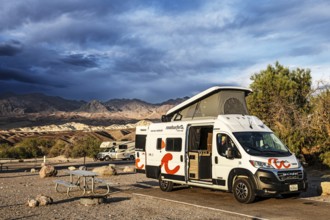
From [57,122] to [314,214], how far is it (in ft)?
449

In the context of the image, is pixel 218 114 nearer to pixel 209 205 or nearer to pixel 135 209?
pixel 209 205

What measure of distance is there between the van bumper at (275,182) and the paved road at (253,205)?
0.44 metres

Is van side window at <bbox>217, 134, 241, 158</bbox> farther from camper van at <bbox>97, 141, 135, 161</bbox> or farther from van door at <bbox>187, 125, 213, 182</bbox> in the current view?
camper van at <bbox>97, 141, 135, 161</bbox>

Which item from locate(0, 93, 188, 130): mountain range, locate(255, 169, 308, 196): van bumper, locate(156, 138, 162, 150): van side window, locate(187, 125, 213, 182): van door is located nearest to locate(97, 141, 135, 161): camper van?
locate(156, 138, 162, 150): van side window

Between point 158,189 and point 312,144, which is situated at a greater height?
point 312,144

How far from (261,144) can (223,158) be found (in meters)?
1.23

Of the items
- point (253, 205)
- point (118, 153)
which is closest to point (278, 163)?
point (253, 205)

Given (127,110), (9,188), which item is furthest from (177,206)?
(127,110)

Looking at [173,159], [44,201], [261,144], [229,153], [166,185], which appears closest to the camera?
[44,201]

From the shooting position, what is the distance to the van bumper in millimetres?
11906

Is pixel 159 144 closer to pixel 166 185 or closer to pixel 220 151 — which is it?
pixel 166 185

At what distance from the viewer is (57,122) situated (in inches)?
5586

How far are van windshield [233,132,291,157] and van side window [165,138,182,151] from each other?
250cm

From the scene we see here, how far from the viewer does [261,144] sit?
43.2 feet
